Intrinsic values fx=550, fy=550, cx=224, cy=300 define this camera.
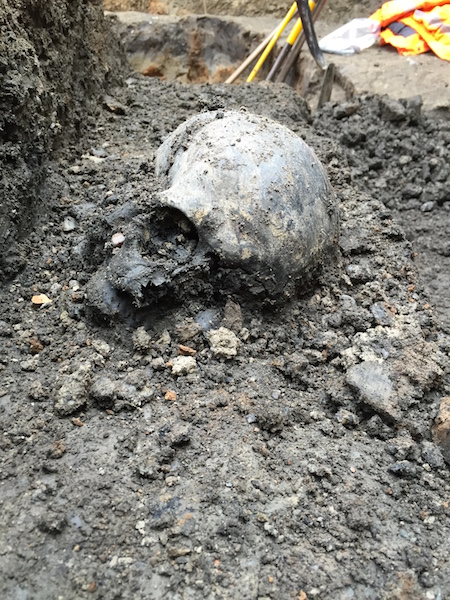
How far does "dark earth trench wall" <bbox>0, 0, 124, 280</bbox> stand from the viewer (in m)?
2.13

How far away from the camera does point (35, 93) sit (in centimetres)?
231

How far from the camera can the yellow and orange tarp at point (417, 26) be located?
4496 mm

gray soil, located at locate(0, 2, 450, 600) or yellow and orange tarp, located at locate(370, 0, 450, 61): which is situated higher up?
yellow and orange tarp, located at locate(370, 0, 450, 61)

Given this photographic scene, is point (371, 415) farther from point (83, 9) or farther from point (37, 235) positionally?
point (83, 9)

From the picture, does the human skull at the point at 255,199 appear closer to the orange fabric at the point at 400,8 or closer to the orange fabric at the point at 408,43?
the orange fabric at the point at 408,43

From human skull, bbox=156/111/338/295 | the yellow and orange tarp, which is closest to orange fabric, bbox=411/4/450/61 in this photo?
the yellow and orange tarp

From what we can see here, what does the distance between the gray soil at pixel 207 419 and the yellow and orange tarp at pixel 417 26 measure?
264 centimetres

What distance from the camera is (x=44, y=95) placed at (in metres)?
2.42

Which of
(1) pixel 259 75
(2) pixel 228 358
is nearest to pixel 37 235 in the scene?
(2) pixel 228 358

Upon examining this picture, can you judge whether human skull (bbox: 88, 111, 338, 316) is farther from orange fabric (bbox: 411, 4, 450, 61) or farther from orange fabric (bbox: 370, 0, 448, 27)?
orange fabric (bbox: 370, 0, 448, 27)

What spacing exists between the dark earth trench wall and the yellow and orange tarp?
2737 millimetres

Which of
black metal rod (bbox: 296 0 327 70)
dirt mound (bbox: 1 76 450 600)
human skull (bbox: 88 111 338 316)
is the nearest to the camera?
dirt mound (bbox: 1 76 450 600)

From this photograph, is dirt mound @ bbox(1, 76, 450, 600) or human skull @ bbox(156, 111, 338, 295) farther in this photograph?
human skull @ bbox(156, 111, 338, 295)

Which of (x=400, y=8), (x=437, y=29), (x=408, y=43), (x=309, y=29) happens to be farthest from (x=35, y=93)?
(x=400, y=8)
